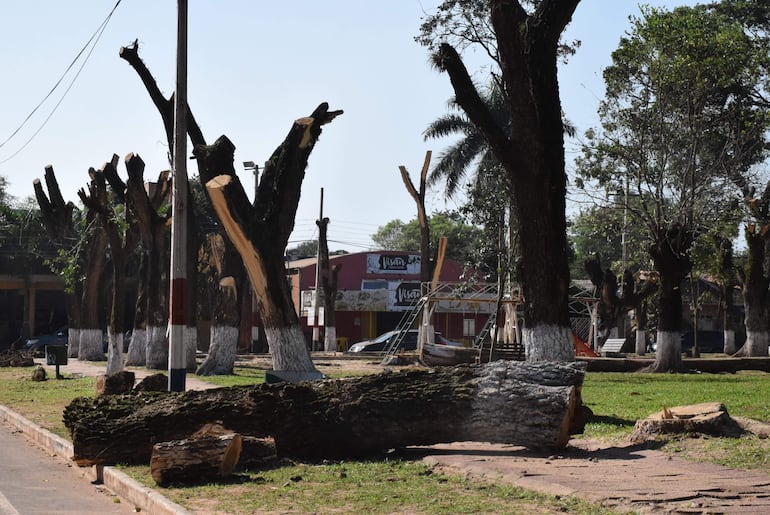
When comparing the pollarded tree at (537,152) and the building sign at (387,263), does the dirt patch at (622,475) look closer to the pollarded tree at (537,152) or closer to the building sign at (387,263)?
the pollarded tree at (537,152)

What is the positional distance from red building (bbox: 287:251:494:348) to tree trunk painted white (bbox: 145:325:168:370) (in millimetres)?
26762

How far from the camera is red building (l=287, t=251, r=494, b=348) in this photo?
196 ft

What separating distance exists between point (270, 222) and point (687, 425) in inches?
453

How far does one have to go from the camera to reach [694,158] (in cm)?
2667

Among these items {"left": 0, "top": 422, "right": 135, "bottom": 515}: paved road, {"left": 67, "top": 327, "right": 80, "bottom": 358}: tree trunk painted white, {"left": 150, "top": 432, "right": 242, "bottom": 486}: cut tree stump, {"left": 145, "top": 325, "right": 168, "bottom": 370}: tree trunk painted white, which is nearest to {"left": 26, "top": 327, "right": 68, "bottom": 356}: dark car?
{"left": 67, "top": 327, "right": 80, "bottom": 358}: tree trunk painted white

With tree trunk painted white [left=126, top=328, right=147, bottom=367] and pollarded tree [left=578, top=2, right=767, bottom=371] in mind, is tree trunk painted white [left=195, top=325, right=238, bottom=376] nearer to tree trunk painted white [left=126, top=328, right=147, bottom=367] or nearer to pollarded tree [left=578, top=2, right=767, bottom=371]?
tree trunk painted white [left=126, top=328, right=147, bottom=367]

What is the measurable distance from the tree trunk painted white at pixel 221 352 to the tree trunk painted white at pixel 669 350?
11.6m

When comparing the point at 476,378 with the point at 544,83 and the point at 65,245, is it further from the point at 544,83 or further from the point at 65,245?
the point at 65,245

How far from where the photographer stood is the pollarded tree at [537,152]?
50.0 feet

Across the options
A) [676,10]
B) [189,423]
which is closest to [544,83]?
[189,423]

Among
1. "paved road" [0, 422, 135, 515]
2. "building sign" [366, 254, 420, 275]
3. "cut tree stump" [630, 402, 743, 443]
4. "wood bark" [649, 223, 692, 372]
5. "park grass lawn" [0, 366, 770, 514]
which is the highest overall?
"building sign" [366, 254, 420, 275]

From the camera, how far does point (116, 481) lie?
431 inches

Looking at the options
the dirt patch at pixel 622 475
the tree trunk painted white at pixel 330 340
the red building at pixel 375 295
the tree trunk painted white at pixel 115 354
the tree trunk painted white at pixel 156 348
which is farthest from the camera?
the red building at pixel 375 295

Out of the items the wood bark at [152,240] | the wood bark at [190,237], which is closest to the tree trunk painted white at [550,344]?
the wood bark at [190,237]
